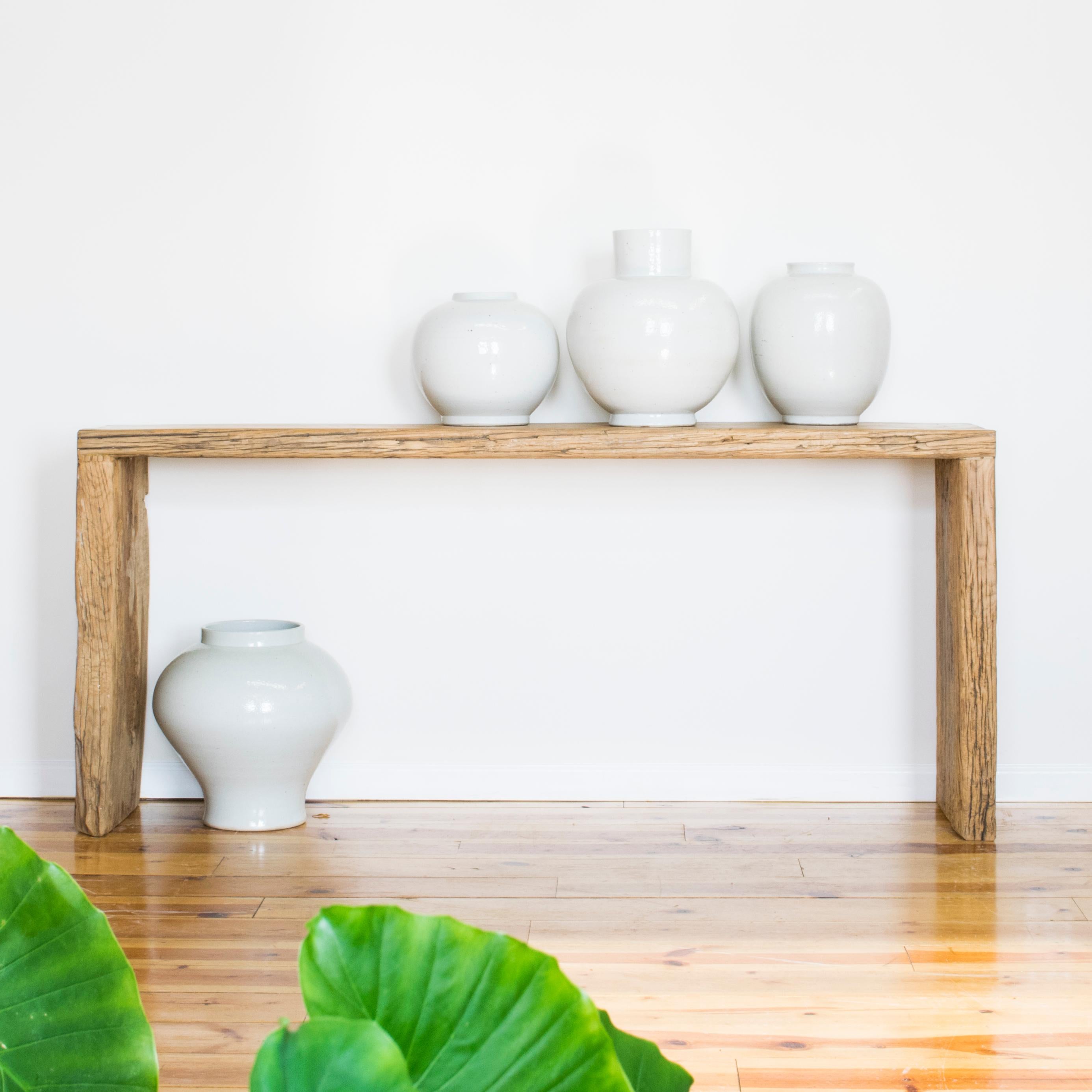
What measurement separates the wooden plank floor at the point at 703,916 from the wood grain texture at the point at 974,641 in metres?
0.09

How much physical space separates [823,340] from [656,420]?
1.11ft

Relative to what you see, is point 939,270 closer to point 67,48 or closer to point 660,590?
point 660,590

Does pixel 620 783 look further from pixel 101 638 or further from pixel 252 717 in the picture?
pixel 101 638

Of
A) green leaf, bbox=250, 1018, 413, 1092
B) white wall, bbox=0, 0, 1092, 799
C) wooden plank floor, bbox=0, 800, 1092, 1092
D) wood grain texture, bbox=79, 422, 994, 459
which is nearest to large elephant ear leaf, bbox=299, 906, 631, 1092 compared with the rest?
green leaf, bbox=250, 1018, 413, 1092

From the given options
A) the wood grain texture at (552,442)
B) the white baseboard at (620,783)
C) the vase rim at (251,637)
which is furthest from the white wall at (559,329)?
the wood grain texture at (552,442)

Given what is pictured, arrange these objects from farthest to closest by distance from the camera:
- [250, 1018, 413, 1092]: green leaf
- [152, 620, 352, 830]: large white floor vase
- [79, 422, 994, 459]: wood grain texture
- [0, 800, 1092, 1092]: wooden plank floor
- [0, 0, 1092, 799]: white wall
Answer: [0, 0, 1092, 799]: white wall, [152, 620, 352, 830]: large white floor vase, [79, 422, 994, 459]: wood grain texture, [0, 800, 1092, 1092]: wooden plank floor, [250, 1018, 413, 1092]: green leaf

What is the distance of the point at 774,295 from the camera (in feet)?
7.65

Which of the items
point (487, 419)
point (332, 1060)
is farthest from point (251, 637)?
point (332, 1060)

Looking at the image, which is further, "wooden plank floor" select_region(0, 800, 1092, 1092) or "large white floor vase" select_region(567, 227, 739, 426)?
"large white floor vase" select_region(567, 227, 739, 426)

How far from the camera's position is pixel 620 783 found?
2.57 metres

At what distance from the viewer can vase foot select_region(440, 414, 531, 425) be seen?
2.36 meters

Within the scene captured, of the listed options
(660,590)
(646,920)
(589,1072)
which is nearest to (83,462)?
(660,590)

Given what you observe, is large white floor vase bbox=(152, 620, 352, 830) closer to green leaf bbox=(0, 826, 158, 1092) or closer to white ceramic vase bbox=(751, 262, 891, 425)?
white ceramic vase bbox=(751, 262, 891, 425)

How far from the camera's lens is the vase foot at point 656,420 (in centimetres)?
230
